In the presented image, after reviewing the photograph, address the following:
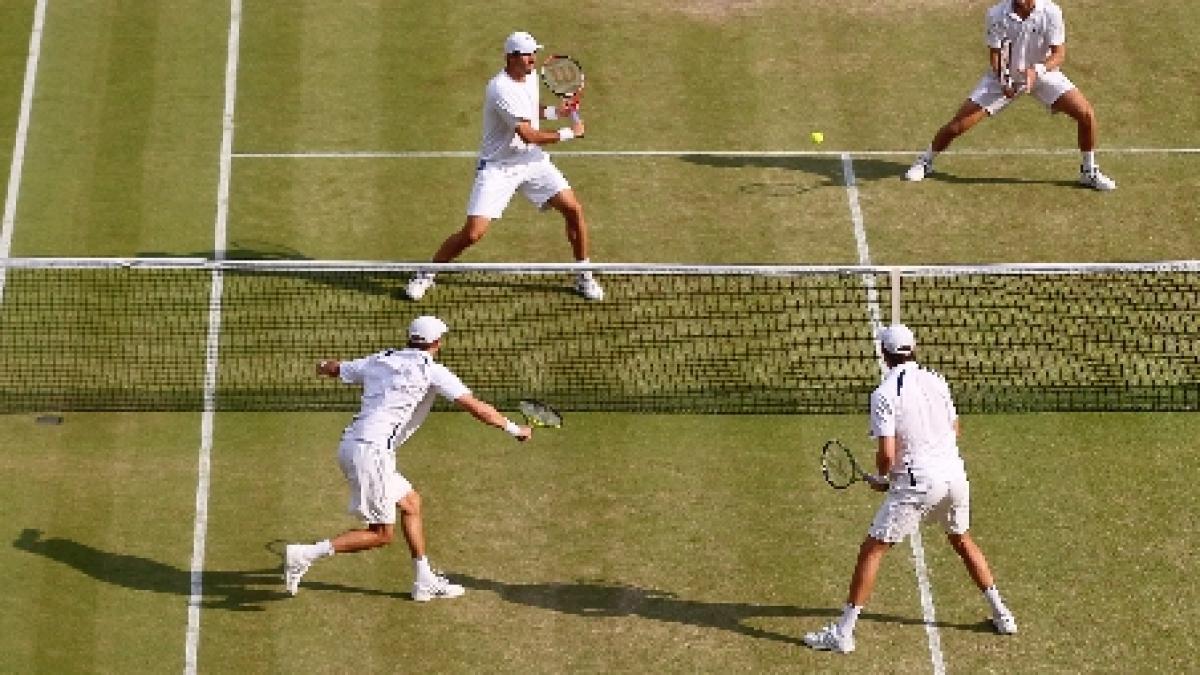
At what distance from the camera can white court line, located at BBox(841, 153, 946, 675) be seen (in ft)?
69.2

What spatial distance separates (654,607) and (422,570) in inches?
73.9

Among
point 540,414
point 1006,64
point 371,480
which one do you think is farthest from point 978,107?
point 371,480

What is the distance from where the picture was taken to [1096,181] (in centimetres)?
2775

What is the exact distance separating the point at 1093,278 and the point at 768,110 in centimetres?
478

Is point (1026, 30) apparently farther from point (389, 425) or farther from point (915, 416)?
point (389, 425)

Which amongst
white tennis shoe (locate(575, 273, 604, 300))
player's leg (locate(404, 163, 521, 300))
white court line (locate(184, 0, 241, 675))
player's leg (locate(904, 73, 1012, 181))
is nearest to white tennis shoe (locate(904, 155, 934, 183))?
player's leg (locate(904, 73, 1012, 181))

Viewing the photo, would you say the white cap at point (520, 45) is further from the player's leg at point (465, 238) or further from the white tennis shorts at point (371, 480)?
the white tennis shorts at point (371, 480)

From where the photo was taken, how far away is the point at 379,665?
20859 millimetres

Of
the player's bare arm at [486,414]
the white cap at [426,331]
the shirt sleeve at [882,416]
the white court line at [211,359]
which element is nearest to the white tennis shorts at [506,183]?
the white court line at [211,359]

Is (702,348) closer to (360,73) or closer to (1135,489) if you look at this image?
(1135,489)

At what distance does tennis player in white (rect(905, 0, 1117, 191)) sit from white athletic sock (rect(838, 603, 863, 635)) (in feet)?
26.5

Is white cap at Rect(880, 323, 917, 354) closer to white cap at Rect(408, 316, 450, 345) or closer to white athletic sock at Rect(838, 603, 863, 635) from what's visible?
white athletic sock at Rect(838, 603, 863, 635)

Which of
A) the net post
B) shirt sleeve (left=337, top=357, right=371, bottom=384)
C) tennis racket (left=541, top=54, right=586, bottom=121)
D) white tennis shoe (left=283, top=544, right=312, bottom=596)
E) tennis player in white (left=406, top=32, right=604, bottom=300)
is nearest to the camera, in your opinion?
shirt sleeve (left=337, top=357, right=371, bottom=384)

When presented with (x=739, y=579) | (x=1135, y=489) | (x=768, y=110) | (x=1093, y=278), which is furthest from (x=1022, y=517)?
(x=768, y=110)
